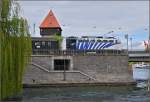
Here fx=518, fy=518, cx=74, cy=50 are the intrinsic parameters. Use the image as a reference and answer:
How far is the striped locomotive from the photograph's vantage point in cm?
9255

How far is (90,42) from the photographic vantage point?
310 ft

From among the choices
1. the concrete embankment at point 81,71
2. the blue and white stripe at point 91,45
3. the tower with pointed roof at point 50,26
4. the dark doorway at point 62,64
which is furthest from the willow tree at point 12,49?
the tower with pointed roof at point 50,26

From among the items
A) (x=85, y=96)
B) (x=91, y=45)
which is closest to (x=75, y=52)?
(x=91, y=45)

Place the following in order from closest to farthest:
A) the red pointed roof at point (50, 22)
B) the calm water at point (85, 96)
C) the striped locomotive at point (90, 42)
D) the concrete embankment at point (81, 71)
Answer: the calm water at point (85, 96)
the concrete embankment at point (81, 71)
the striped locomotive at point (90, 42)
the red pointed roof at point (50, 22)

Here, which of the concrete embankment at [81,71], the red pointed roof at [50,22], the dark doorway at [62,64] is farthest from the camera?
the red pointed roof at [50,22]

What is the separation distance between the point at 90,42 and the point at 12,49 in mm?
55720

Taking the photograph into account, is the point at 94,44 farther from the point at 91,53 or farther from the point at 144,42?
the point at 144,42

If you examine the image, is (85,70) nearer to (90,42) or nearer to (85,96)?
(90,42)

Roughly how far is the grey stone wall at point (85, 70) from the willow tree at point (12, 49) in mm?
36576

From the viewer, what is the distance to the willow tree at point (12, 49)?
1436 inches

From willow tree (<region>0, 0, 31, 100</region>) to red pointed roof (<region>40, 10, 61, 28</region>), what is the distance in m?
66.0

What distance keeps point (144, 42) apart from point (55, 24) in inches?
899

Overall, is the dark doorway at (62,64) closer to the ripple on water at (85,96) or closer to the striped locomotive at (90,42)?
the striped locomotive at (90,42)

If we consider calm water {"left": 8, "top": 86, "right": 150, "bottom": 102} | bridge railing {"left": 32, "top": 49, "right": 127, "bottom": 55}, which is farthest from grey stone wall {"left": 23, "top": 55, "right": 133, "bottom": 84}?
calm water {"left": 8, "top": 86, "right": 150, "bottom": 102}
